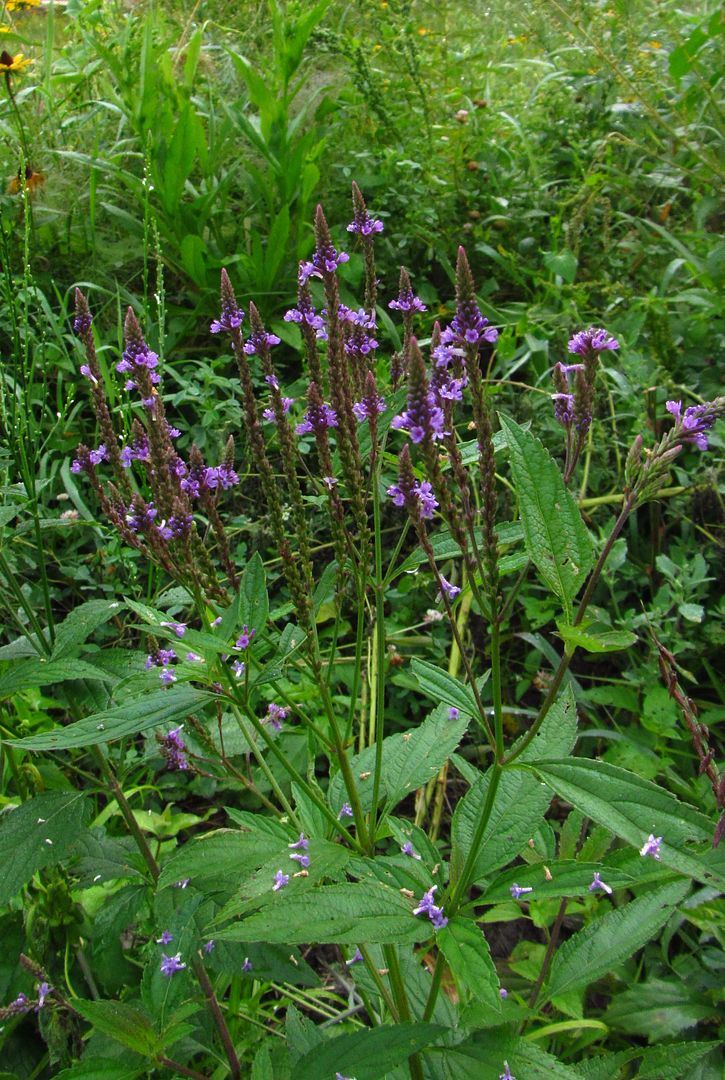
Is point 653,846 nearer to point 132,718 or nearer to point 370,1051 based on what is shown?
point 370,1051

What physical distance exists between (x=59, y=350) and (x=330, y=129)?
6.21 feet

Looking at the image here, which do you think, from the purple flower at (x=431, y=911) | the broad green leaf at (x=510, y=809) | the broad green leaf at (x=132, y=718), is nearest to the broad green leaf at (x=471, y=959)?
the purple flower at (x=431, y=911)

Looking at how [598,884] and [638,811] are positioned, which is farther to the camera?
[598,884]

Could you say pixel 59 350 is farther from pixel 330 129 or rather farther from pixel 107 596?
pixel 330 129

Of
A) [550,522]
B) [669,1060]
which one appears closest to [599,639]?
[550,522]

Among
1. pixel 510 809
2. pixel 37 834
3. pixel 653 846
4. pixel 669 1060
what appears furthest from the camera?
pixel 37 834

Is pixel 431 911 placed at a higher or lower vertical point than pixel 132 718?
lower

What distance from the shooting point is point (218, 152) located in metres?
4.23

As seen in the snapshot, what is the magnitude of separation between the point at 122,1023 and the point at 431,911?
2.30 feet

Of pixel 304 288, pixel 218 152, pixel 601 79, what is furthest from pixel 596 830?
pixel 601 79

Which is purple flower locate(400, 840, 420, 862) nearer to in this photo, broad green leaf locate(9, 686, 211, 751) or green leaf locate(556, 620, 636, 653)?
broad green leaf locate(9, 686, 211, 751)

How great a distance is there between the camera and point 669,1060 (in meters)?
1.64

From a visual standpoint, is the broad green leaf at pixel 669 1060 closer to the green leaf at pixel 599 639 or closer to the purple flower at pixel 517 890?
the purple flower at pixel 517 890

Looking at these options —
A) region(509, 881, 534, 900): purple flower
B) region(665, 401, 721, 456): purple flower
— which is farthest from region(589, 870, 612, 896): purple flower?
region(665, 401, 721, 456): purple flower
